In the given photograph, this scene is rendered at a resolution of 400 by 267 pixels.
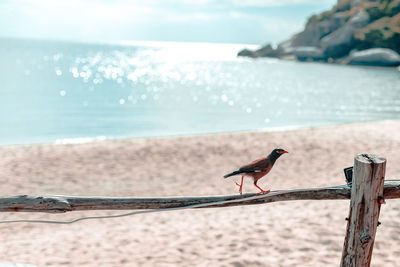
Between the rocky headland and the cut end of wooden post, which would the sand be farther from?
the rocky headland

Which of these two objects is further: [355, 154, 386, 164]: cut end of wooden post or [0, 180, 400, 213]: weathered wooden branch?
[0, 180, 400, 213]: weathered wooden branch

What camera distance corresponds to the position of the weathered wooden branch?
335cm

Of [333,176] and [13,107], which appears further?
[13,107]

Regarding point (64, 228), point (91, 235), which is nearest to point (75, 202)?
point (91, 235)

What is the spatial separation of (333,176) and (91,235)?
6958mm

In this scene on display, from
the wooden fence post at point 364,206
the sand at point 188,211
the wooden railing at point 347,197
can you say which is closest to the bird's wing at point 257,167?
the wooden railing at point 347,197

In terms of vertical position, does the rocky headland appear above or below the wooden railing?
above

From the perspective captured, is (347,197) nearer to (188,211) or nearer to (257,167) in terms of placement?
(257,167)

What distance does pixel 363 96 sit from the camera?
1641 inches

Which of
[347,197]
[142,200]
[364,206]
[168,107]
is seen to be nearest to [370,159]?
[364,206]

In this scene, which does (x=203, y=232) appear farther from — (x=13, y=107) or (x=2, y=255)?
(x=13, y=107)

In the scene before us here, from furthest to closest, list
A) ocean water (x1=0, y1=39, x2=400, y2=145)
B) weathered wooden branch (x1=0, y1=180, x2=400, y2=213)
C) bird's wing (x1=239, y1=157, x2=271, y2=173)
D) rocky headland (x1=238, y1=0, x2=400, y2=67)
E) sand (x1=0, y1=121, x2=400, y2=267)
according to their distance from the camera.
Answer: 1. rocky headland (x1=238, y1=0, x2=400, y2=67)
2. ocean water (x1=0, y1=39, x2=400, y2=145)
3. sand (x1=0, y1=121, x2=400, y2=267)
4. bird's wing (x1=239, y1=157, x2=271, y2=173)
5. weathered wooden branch (x1=0, y1=180, x2=400, y2=213)

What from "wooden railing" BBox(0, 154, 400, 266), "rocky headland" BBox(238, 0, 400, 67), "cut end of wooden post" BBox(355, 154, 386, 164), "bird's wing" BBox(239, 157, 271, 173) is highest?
"rocky headland" BBox(238, 0, 400, 67)

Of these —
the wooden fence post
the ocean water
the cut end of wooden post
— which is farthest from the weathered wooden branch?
the ocean water
